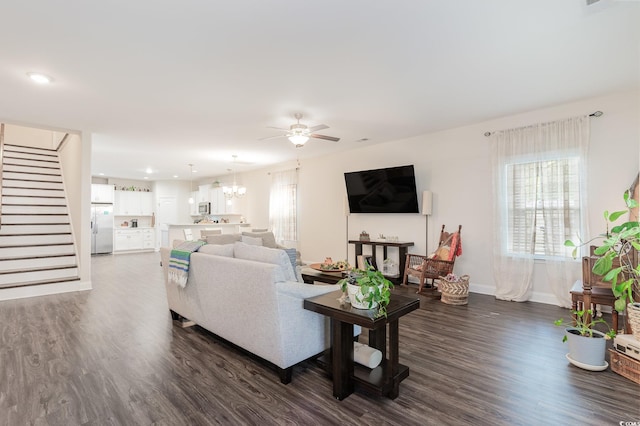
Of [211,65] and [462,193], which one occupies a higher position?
[211,65]

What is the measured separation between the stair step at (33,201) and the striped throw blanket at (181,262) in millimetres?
5296

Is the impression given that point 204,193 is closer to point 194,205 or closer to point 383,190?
point 194,205

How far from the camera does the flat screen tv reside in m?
5.61

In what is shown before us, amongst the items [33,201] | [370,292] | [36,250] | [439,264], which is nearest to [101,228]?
[33,201]

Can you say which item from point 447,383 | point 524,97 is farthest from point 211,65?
point 524,97

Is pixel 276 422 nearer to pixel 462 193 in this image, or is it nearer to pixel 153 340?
pixel 153 340

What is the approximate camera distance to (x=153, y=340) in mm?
3102

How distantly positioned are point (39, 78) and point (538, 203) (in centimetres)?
612

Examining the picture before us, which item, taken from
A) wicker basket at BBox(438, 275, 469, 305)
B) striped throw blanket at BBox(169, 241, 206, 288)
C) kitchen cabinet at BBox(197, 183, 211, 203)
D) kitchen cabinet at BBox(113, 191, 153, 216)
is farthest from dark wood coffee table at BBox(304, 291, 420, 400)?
kitchen cabinet at BBox(113, 191, 153, 216)

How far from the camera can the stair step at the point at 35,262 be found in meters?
5.19

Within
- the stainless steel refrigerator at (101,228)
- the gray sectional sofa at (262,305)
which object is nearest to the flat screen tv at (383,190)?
the gray sectional sofa at (262,305)

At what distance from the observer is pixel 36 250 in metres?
5.71

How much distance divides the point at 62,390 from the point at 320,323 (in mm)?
1892

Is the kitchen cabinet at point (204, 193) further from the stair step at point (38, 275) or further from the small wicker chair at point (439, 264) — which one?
the small wicker chair at point (439, 264)
